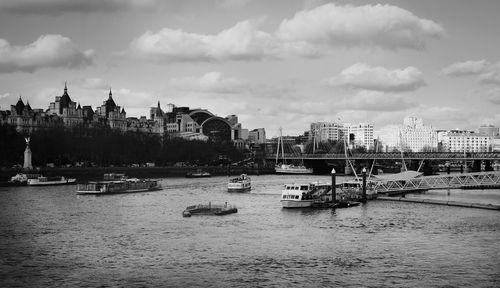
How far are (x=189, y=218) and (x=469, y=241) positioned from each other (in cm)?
2481

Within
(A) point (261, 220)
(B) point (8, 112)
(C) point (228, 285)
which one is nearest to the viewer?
(C) point (228, 285)

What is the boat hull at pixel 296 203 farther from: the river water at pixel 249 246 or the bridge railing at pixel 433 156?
the bridge railing at pixel 433 156

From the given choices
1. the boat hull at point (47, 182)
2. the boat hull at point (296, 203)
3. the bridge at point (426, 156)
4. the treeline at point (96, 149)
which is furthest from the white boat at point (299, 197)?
the treeline at point (96, 149)

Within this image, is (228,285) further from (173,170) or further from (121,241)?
(173,170)

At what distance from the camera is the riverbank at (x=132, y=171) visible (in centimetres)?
11889

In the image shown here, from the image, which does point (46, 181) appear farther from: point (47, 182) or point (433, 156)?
point (433, 156)

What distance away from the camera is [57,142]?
14175 cm

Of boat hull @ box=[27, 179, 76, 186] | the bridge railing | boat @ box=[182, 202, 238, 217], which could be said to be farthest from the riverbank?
boat @ box=[182, 202, 238, 217]

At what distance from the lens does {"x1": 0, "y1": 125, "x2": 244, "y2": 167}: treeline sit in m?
130

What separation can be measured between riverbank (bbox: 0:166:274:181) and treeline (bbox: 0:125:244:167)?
9.29 meters

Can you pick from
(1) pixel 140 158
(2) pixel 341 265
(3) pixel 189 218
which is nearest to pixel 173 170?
(1) pixel 140 158

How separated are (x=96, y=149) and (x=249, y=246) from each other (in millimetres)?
108241

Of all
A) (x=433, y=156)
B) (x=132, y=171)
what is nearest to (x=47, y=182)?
(x=132, y=171)

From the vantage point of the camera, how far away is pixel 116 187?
294ft
